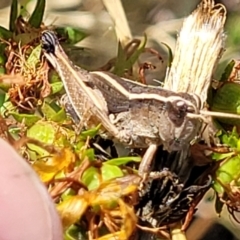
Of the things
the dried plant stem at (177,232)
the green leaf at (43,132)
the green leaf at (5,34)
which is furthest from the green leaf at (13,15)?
the dried plant stem at (177,232)

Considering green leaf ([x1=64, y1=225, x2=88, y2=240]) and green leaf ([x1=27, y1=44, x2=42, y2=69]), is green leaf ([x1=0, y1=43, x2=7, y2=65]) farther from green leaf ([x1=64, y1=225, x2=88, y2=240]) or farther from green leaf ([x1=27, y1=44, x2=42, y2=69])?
green leaf ([x1=64, y1=225, x2=88, y2=240])

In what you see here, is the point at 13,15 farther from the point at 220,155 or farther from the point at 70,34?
the point at 220,155

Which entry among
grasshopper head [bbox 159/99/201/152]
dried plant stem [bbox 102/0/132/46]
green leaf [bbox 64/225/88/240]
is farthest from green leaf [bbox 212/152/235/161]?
dried plant stem [bbox 102/0/132/46]

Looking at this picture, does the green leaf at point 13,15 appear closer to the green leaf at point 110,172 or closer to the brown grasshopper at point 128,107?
the brown grasshopper at point 128,107

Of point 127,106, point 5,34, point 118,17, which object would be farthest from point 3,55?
point 118,17

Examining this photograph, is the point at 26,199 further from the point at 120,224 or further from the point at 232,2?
the point at 232,2

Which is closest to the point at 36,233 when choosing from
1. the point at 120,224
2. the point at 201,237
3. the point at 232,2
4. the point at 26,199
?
the point at 26,199

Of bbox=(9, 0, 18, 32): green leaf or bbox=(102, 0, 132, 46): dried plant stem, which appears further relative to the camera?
bbox=(102, 0, 132, 46): dried plant stem
